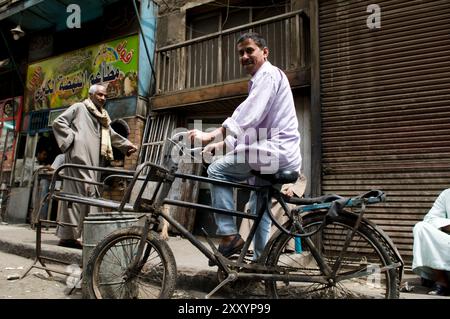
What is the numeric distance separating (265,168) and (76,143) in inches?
110

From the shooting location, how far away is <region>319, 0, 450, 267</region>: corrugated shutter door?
183 inches

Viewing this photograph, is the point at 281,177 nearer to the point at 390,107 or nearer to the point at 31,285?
the point at 31,285

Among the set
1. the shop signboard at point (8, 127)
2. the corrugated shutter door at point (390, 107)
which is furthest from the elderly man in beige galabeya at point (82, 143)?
the shop signboard at point (8, 127)

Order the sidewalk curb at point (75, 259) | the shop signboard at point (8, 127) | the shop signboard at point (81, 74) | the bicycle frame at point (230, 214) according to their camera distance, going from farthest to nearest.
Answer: the shop signboard at point (8, 127)
the shop signboard at point (81, 74)
the sidewalk curb at point (75, 259)
the bicycle frame at point (230, 214)

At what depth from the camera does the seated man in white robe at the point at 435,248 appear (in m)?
3.69

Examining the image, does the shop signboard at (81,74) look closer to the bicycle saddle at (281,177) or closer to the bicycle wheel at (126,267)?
the bicycle wheel at (126,267)

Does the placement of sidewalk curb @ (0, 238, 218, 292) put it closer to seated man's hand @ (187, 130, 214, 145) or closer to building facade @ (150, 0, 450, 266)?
seated man's hand @ (187, 130, 214, 145)

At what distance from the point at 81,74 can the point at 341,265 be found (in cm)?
759

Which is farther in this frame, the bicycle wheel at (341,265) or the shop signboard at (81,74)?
the shop signboard at (81,74)


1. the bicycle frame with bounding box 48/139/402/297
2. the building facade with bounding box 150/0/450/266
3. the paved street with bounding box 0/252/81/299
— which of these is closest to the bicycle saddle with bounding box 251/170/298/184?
the bicycle frame with bounding box 48/139/402/297

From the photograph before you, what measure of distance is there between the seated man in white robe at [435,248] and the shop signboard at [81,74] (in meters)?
5.75

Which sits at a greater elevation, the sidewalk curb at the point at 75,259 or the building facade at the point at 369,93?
the building facade at the point at 369,93
